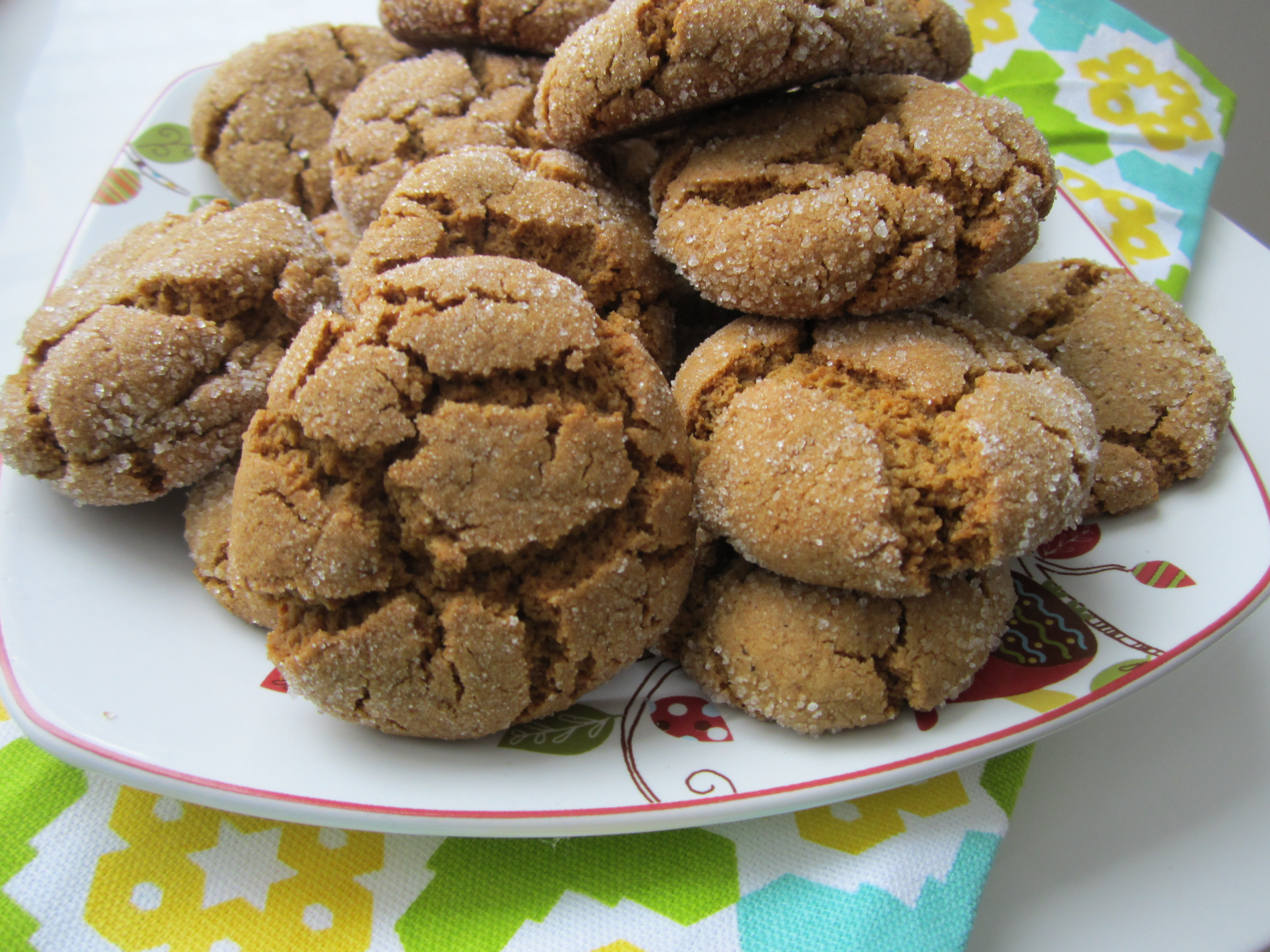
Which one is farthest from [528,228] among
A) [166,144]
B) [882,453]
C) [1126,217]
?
[1126,217]

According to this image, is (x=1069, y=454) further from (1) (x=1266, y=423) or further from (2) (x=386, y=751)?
(2) (x=386, y=751)

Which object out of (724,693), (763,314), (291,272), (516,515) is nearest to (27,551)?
(291,272)

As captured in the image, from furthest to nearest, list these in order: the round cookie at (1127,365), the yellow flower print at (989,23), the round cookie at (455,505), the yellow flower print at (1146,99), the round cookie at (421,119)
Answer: the yellow flower print at (989,23) → the yellow flower print at (1146,99) → the round cookie at (421,119) → the round cookie at (1127,365) → the round cookie at (455,505)

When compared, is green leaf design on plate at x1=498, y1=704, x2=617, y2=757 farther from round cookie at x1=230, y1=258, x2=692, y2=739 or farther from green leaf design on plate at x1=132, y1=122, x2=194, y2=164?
green leaf design on plate at x1=132, y1=122, x2=194, y2=164

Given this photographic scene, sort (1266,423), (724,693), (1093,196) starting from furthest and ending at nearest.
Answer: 1. (1093,196)
2. (1266,423)
3. (724,693)

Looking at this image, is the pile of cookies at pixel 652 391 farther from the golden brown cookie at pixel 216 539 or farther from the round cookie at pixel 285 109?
the round cookie at pixel 285 109

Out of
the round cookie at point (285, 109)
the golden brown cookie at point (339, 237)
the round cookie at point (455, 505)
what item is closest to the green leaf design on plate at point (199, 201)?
the round cookie at point (285, 109)
